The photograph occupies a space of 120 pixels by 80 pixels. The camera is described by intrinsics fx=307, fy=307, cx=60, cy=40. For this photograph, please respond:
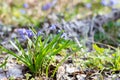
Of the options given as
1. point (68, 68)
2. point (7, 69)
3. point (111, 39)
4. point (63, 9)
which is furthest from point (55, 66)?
point (63, 9)

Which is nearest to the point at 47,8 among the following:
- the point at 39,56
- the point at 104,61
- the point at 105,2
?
the point at 105,2

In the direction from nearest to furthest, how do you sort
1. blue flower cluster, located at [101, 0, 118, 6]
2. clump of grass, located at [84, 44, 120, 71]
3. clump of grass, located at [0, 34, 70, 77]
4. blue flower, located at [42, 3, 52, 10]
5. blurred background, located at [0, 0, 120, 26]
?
1. clump of grass, located at [0, 34, 70, 77]
2. clump of grass, located at [84, 44, 120, 71]
3. blurred background, located at [0, 0, 120, 26]
4. blue flower, located at [42, 3, 52, 10]
5. blue flower cluster, located at [101, 0, 118, 6]

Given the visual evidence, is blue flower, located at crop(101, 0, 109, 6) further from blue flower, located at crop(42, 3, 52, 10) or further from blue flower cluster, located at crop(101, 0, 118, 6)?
blue flower, located at crop(42, 3, 52, 10)

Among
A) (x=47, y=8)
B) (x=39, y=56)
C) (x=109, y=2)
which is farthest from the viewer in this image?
(x=109, y=2)

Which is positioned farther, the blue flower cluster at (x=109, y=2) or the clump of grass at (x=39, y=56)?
the blue flower cluster at (x=109, y=2)

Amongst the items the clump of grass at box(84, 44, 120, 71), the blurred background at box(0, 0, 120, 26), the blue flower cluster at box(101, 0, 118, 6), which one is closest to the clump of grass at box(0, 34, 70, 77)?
the clump of grass at box(84, 44, 120, 71)

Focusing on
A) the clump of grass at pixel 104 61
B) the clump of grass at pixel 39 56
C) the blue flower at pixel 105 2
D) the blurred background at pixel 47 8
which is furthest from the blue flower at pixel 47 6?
the clump of grass at pixel 39 56

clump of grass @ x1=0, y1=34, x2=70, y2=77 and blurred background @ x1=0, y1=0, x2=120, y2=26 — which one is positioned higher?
blurred background @ x1=0, y1=0, x2=120, y2=26

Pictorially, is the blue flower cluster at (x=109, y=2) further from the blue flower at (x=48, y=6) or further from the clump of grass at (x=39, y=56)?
the clump of grass at (x=39, y=56)

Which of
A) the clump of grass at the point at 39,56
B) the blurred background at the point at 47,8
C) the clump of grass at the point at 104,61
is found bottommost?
the clump of grass at the point at 104,61

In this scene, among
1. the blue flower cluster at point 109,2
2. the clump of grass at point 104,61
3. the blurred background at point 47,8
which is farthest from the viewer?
the blue flower cluster at point 109,2

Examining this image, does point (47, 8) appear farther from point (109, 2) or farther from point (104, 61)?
point (104, 61)

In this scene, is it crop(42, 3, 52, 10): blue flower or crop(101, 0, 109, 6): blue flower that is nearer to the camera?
crop(42, 3, 52, 10): blue flower
